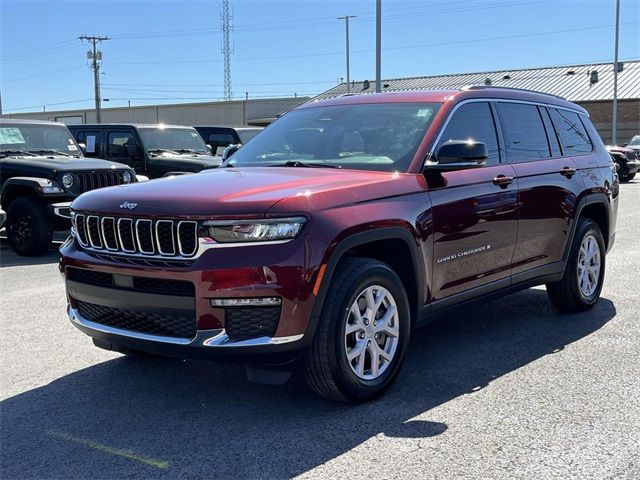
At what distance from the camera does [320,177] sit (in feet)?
14.3

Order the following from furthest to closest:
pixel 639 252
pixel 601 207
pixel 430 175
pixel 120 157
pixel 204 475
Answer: pixel 120 157, pixel 639 252, pixel 601 207, pixel 430 175, pixel 204 475

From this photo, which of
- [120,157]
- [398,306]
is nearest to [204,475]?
[398,306]

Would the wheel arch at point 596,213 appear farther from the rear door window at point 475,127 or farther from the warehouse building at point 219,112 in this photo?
the warehouse building at point 219,112

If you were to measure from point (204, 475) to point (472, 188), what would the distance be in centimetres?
265

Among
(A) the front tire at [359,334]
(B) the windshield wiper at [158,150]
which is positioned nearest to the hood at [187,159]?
(B) the windshield wiper at [158,150]

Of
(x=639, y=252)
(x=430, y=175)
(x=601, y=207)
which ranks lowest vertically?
(x=639, y=252)

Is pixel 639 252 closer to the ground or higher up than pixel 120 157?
closer to the ground

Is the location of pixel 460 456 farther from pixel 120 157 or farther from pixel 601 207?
pixel 120 157

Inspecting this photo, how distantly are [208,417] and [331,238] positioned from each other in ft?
3.95

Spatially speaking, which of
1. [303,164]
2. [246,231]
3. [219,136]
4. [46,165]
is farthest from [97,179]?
[219,136]

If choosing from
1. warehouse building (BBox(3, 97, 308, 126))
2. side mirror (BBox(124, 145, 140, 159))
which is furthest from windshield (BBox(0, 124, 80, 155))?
warehouse building (BBox(3, 97, 308, 126))

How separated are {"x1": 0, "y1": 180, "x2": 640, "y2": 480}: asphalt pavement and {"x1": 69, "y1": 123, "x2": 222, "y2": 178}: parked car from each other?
326 inches

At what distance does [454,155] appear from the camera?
15.1 ft

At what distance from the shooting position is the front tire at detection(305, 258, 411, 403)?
12.8ft
